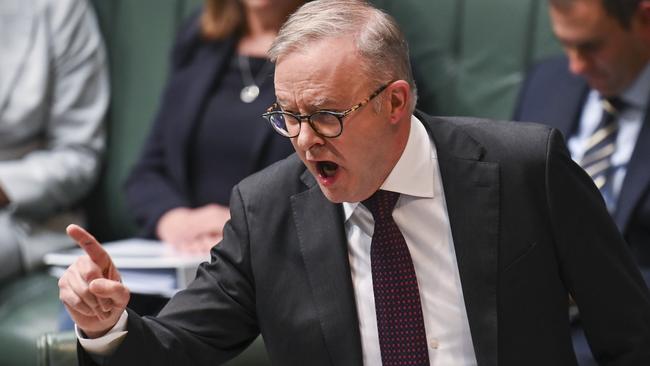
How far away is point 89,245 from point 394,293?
1.47 ft

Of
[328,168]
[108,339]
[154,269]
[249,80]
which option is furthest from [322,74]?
[249,80]

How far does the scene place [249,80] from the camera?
279cm

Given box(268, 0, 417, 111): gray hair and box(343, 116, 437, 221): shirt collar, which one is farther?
box(343, 116, 437, 221): shirt collar

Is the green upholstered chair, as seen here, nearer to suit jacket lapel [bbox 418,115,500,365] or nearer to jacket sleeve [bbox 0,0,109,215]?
jacket sleeve [bbox 0,0,109,215]

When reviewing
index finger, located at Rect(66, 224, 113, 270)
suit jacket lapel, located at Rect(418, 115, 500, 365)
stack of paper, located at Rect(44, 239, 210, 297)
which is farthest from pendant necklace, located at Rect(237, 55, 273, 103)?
index finger, located at Rect(66, 224, 113, 270)

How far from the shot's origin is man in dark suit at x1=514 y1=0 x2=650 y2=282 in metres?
2.37

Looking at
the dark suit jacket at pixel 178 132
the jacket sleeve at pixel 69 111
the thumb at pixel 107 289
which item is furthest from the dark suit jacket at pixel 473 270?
the jacket sleeve at pixel 69 111

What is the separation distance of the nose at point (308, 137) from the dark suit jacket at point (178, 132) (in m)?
1.11

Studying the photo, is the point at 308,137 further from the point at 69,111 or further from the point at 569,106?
the point at 69,111

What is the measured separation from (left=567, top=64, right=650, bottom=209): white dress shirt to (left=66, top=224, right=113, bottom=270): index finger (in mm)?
1216

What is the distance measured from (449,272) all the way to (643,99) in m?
0.93

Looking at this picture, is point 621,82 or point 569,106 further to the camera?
point 569,106

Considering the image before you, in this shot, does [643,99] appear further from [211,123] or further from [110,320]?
[110,320]

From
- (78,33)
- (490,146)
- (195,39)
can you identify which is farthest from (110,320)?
(78,33)
